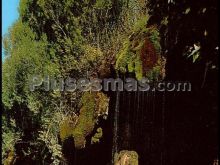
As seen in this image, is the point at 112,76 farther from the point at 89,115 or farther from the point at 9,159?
the point at 9,159

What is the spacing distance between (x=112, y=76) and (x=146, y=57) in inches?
105

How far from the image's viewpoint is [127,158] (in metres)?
12.4

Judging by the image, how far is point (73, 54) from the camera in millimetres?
22125

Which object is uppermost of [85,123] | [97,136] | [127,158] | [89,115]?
[89,115]

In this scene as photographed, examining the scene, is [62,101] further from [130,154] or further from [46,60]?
[130,154]

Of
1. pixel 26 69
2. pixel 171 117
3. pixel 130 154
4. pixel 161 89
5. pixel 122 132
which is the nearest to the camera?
pixel 171 117

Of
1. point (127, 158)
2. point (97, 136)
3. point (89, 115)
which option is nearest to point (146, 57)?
point (127, 158)

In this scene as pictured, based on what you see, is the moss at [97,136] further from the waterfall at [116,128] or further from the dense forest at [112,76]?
the waterfall at [116,128]

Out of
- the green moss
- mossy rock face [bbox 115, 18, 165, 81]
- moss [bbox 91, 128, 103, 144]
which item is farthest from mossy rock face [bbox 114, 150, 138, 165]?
mossy rock face [bbox 115, 18, 165, 81]

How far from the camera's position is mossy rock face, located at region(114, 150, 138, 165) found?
12203 mm

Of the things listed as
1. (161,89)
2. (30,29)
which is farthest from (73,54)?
(161,89)

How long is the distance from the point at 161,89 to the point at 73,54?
10.9 meters

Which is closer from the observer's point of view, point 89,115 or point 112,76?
point 112,76

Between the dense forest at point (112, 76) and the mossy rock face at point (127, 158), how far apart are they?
0.03 m
